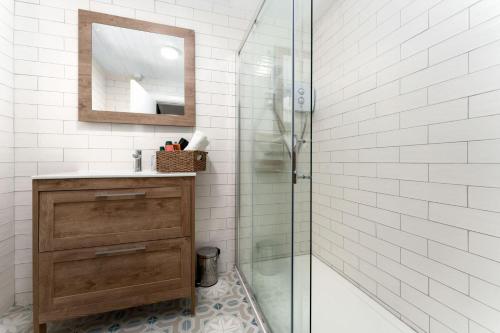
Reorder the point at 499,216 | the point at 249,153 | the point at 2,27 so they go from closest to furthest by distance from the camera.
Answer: the point at 499,216 → the point at 2,27 → the point at 249,153

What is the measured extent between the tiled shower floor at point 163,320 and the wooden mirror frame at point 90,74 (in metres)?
1.22

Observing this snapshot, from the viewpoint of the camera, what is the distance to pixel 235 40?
1.85 metres

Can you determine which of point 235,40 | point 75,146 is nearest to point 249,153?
point 235,40

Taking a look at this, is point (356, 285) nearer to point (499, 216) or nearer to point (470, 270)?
point (470, 270)

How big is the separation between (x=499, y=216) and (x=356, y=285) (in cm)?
101

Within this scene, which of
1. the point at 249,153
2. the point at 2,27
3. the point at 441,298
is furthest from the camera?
the point at 249,153

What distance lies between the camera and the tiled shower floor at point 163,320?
125cm

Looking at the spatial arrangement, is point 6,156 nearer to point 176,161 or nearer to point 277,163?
point 176,161

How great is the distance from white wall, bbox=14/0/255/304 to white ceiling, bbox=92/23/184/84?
128mm

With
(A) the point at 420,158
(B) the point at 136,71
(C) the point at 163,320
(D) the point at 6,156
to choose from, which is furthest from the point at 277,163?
(D) the point at 6,156

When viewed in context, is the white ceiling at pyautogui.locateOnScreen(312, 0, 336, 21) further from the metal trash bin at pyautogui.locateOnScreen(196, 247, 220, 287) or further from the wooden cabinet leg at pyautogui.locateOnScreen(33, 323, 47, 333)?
the wooden cabinet leg at pyautogui.locateOnScreen(33, 323, 47, 333)

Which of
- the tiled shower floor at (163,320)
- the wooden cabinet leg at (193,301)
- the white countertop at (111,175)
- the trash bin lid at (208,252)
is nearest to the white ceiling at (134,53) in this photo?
the white countertop at (111,175)

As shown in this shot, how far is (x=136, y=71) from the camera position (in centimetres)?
160

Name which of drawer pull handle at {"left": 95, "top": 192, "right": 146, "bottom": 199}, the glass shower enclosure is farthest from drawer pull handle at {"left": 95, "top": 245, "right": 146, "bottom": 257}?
the glass shower enclosure
